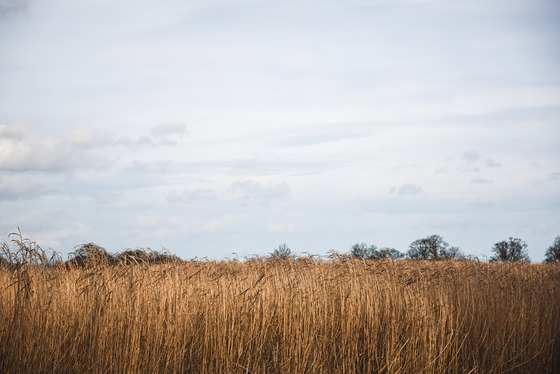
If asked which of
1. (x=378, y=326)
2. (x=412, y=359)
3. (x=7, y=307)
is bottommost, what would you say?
(x=412, y=359)

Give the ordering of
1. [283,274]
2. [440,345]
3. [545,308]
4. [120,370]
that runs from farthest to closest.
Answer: [545,308], [283,274], [440,345], [120,370]

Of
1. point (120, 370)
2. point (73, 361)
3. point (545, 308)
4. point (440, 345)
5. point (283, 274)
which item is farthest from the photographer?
point (545, 308)

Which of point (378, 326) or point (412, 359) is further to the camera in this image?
point (378, 326)

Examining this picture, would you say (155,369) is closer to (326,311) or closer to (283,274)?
(326,311)

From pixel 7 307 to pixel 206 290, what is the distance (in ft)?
9.11

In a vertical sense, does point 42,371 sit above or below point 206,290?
below

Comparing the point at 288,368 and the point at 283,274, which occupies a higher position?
the point at 283,274

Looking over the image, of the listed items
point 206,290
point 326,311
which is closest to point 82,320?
point 206,290

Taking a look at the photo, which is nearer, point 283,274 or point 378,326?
point 378,326

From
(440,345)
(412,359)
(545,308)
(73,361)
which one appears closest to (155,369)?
(73,361)

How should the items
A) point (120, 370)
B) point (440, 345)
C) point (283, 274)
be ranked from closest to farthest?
point (120, 370), point (440, 345), point (283, 274)

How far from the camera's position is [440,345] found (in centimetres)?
664

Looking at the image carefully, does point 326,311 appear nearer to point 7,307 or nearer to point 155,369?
point 155,369

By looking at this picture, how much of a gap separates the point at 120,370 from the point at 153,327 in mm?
768
